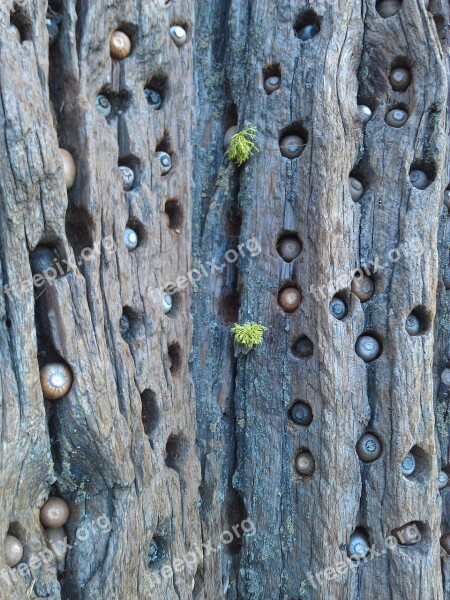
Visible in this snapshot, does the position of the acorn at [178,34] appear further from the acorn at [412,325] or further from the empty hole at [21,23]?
the acorn at [412,325]

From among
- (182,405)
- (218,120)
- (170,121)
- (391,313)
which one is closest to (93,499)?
(182,405)

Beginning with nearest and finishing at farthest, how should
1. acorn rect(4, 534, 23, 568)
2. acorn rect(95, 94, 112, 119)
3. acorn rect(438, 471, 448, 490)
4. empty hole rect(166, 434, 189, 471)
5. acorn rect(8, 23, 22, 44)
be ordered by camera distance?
acorn rect(4, 534, 23, 568) < acorn rect(8, 23, 22, 44) < acorn rect(95, 94, 112, 119) < empty hole rect(166, 434, 189, 471) < acorn rect(438, 471, 448, 490)

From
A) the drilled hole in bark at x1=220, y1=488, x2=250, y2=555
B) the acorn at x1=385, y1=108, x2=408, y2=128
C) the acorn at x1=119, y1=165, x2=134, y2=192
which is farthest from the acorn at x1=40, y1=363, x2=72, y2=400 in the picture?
the acorn at x1=385, y1=108, x2=408, y2=128

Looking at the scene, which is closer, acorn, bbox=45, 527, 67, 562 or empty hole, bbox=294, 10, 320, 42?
acorn, bbox=45, 527, 67, 562

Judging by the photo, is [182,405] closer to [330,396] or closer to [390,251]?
[330,396]

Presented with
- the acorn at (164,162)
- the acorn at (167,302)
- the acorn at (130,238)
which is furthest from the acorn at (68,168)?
the acorn at (167,302)

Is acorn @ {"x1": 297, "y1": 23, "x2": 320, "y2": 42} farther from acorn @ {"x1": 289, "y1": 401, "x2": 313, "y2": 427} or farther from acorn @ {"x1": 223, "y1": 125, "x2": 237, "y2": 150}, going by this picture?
acorn @ {"x1": 289, "y1": 401, "x2": 313, "y2": 427}

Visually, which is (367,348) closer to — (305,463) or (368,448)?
(368,448)

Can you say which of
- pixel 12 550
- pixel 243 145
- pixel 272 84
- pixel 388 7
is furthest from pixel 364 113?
pixel 12 550
